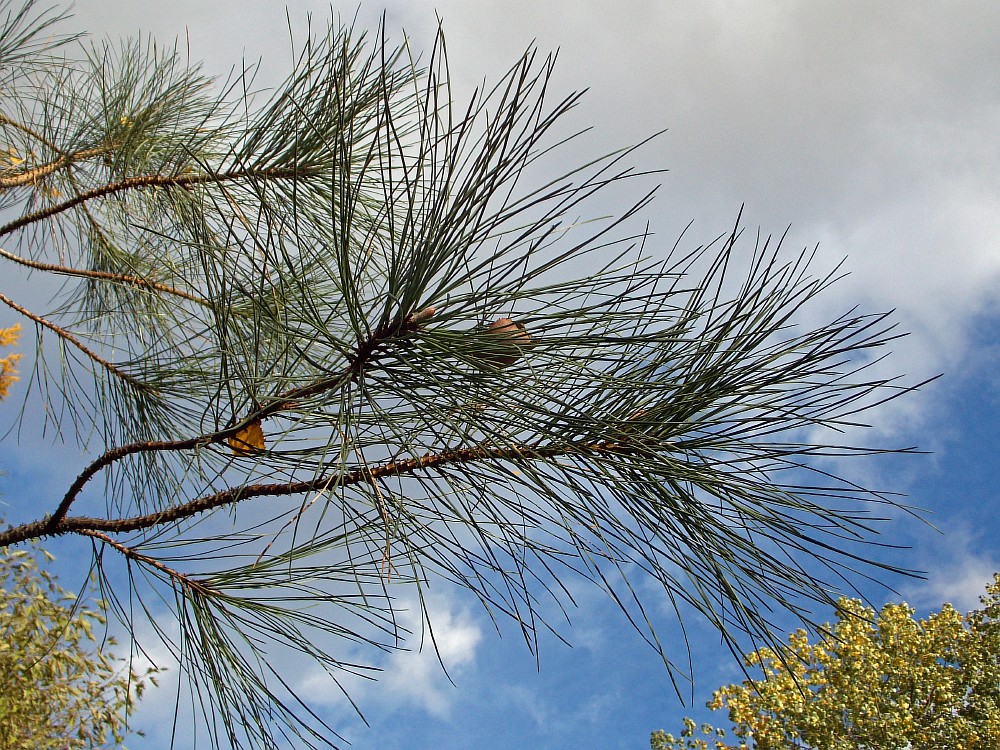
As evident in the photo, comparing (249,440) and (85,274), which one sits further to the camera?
(85,274)

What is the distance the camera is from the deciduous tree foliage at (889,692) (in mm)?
4812

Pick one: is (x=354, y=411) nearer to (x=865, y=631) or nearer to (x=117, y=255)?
(x=117, y=255)

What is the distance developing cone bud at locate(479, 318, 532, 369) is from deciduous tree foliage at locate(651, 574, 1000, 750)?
4463mm

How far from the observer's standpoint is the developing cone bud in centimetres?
76

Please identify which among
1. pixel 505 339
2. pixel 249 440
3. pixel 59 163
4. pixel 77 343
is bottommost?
pixel 505 339

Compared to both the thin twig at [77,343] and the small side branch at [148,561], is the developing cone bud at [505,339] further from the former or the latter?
the thin twig at [77,343]

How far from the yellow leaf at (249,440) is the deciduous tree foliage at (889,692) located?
14.3 ft

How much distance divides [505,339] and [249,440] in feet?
1.32

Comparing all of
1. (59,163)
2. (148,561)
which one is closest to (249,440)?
(148,561)

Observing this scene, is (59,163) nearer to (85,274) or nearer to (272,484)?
(85,274)

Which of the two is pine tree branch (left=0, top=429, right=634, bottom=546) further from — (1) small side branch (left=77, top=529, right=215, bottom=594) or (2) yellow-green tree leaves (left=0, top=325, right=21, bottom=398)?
(2) yellow-green tree leaves (left=0, top=325, right=21, bottom=398)

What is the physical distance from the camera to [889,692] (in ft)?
17.2

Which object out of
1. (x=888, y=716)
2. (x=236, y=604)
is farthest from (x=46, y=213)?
(x=888, y=716)

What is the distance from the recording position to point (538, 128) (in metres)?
0.66
